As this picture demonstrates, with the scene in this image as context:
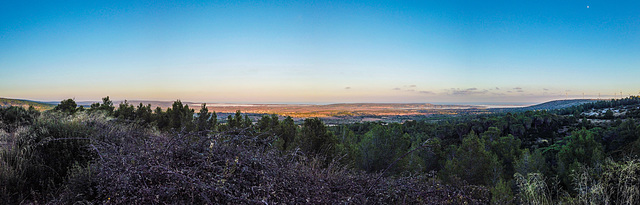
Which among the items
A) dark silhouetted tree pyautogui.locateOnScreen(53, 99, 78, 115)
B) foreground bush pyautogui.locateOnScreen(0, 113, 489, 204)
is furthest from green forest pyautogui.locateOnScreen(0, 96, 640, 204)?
dark silhouetted tree pyautogui.locateOnScreen(53, 99, 78, 115)

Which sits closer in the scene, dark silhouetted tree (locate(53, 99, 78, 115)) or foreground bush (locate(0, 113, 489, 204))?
foreground bush (locate(0, 113, 489, 204))

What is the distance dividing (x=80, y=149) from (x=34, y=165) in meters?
0.81

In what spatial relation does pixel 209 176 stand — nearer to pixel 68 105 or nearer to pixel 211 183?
pixel 211 183

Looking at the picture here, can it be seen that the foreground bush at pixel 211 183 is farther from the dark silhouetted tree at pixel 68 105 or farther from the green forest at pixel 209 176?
the dark silhouetted tree at pixel 68 105

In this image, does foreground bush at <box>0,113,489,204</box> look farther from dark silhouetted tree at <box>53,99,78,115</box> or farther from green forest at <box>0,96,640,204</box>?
dark silhouetted tree at <box>53,99,78,115</box>

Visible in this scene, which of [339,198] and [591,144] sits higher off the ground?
[339,198]

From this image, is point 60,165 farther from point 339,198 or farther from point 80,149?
point 339,198

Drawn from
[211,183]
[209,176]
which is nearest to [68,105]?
[209,176]

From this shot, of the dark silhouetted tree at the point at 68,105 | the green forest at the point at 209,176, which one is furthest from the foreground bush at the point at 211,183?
the dark silhouetted tree at the point at 68,105

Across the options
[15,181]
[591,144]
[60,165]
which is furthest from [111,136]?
[591,144]

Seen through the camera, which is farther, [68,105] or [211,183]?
[68,105]

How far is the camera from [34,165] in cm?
453

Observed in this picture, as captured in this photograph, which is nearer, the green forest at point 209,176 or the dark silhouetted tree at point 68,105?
the green forest at point 209,176

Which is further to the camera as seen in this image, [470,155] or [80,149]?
[470,155]
